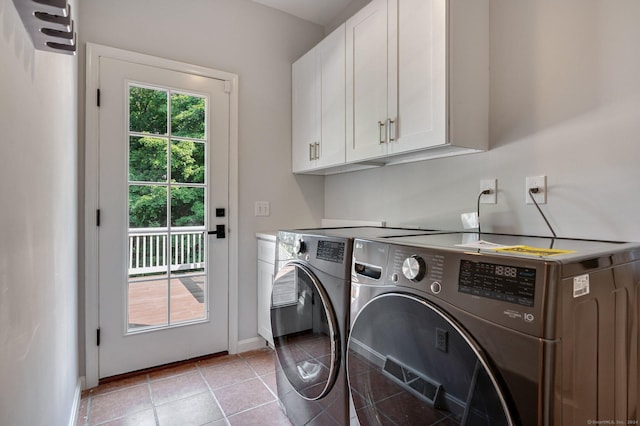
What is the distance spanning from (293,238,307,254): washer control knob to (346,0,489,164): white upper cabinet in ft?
2.22

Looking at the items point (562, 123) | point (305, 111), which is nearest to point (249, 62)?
point (305, 111)

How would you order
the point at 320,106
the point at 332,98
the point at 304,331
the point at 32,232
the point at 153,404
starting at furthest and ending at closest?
1. the point at 320,106
2. the point at 332,98
3. the point at 153,404
4. the point at 304,331
5. the point at 32,232

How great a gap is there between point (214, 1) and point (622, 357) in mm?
2955

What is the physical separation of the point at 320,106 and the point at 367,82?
0.53 meters

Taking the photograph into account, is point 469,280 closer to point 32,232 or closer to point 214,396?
point 32,232

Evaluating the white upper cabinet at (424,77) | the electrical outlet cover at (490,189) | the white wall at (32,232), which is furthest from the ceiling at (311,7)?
the electrical outlet cover at (490,189)

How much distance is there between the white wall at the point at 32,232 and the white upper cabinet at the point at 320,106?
4.71 feet

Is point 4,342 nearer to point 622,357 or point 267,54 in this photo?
point 622,357

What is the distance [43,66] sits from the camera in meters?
1.04

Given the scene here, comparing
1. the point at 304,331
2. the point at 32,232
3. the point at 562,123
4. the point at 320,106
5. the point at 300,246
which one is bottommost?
the point at 304,331

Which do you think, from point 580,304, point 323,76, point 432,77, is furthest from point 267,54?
point 580,304

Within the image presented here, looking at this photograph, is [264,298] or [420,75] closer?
[420,75]

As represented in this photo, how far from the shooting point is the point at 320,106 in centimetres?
236

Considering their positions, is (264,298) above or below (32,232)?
below
